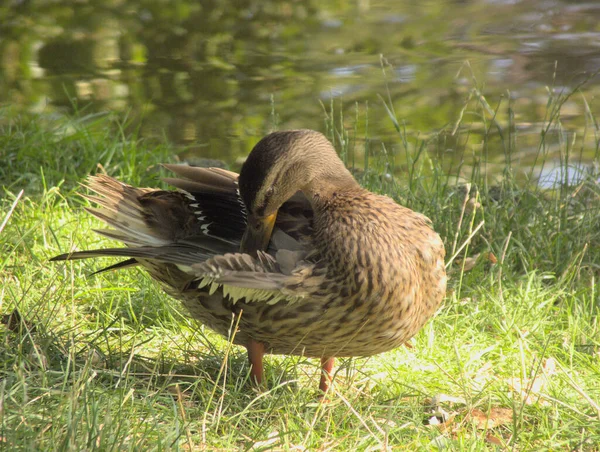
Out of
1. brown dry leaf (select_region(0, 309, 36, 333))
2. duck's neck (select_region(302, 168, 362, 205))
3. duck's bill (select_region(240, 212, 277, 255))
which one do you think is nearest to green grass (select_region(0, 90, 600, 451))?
brown dry leaf (select_region(0, 309, 36, 333))

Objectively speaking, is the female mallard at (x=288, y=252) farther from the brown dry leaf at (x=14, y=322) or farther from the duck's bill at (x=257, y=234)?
the brown dry leaf at (x=14, y=322)

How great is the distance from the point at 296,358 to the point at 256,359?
46cm

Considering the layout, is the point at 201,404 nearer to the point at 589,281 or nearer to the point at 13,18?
the point at 589,281

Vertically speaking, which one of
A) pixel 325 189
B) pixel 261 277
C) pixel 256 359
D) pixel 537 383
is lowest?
pixel 537 383

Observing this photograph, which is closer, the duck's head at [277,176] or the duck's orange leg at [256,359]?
the duck's head at [277,176]

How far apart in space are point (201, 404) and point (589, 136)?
491cm

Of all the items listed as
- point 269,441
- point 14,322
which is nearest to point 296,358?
point 269,441

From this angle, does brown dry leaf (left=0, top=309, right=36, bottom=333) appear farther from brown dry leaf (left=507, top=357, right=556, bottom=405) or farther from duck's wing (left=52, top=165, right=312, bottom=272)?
brown dry leaf (left=507, top=357, right=556, bottom=405)

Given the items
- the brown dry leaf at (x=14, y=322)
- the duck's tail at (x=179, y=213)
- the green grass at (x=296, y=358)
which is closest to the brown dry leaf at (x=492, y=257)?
the green grass at (x=296, y=358)

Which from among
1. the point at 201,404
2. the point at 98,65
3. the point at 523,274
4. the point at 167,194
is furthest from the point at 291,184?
the point at 98,65

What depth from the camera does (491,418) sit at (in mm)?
3084

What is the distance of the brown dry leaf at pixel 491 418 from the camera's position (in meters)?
3.01

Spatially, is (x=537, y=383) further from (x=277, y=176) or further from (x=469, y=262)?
(x=277, y=176)

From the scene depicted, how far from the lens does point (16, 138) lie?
5180 millimetres
